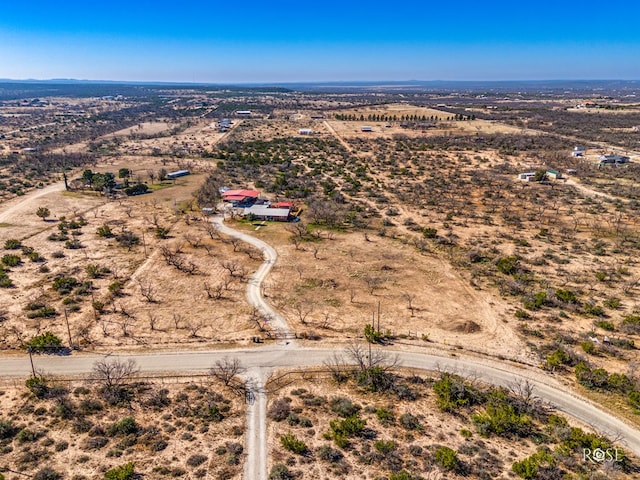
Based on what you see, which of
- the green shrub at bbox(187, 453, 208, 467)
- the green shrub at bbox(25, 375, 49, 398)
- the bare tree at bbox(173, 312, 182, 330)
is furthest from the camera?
the bare tree at bbox(173, 312, 182, 330)

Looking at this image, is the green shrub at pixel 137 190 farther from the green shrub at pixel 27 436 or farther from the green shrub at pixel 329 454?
the green shrub at pixel 329 454

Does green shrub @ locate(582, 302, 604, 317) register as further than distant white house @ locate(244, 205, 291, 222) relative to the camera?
No

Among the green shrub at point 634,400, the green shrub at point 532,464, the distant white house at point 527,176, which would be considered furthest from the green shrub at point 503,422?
the distant white house at point 527,176

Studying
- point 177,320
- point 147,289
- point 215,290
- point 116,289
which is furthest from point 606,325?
point 116,289

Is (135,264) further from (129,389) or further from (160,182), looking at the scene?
(160,182)

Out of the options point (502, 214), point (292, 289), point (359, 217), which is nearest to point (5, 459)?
point (292, 289)

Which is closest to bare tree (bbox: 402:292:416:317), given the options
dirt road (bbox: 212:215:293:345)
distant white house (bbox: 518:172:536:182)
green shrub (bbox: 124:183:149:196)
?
dirt road (bbox: 212:215:293:345)

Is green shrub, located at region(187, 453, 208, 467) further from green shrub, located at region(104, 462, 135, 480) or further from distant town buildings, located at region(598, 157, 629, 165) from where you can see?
distant town buildings, located at region(598, 157, 629, 165)
